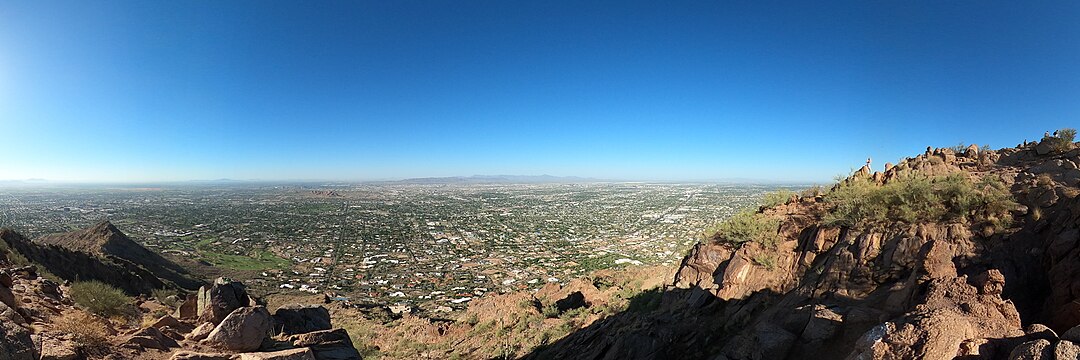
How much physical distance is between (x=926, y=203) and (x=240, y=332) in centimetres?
1244

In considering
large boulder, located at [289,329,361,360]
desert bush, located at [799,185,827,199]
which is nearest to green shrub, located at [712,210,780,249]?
desert bush, located at [799,185,827,199]

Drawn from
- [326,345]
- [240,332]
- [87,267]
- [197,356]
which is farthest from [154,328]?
[87,267]

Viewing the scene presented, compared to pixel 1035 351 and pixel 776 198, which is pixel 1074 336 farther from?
pixel 776 198

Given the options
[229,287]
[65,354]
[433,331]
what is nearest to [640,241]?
[433,331]

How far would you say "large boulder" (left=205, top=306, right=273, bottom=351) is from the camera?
21.6 ft

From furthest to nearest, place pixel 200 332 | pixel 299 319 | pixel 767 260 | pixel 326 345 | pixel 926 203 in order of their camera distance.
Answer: pixel 299 319 < pixel 767 260 < pixel 326 345 < pixel 926 203 < pixel 200 332

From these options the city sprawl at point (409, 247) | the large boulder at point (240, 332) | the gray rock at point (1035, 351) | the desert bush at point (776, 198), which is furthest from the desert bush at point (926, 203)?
the city sprawl at point (409, 247)

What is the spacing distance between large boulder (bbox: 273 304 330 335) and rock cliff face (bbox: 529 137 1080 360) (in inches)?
260

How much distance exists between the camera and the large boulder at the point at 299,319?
30.8 ft

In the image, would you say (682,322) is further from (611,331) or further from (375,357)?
(375,357)

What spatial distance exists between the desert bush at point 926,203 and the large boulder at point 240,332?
1112 centimetres

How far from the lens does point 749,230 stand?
9.97m

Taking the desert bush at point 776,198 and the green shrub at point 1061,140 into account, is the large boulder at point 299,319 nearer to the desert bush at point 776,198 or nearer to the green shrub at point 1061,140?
the desert bush at point 776,198

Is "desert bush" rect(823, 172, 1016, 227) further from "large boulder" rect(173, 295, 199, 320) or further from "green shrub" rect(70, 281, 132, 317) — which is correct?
"green shrub" rect(70, 281, 132, 317)
